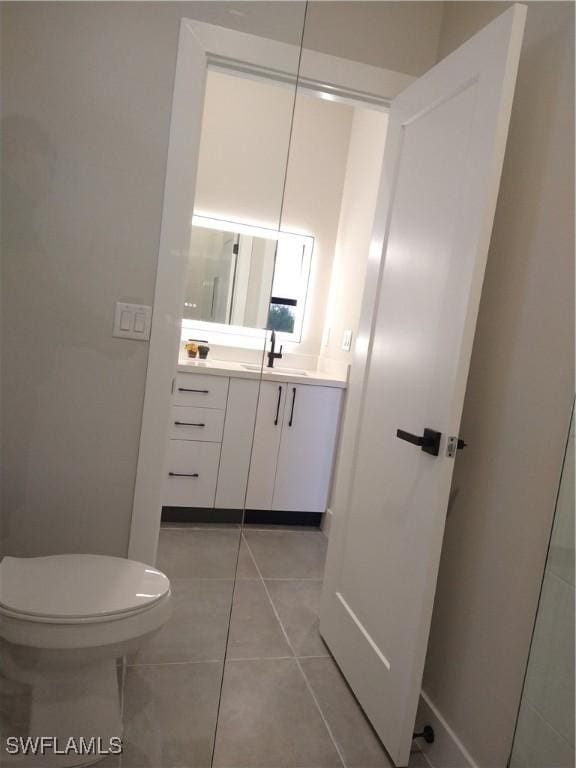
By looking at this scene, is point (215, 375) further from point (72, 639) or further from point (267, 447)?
point (267, 447)

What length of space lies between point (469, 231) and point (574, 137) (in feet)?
1.00

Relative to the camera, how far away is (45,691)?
3.63ft

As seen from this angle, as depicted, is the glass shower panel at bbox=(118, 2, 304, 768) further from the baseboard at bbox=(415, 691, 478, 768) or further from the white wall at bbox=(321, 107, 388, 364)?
the white wall at bbox=(321, 107, 388, 364)

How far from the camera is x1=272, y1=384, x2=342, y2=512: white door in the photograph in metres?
3.01

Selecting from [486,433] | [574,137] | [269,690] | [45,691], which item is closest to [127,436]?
[45,691]

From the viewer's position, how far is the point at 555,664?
3.60 feet

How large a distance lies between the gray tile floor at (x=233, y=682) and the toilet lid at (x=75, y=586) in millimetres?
77

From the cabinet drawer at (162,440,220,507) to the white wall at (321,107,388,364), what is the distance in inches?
79.5

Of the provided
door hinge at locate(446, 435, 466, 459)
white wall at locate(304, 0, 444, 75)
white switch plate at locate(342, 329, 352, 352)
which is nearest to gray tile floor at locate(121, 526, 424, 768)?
door hinge at locate(446, 435, 466, 459)

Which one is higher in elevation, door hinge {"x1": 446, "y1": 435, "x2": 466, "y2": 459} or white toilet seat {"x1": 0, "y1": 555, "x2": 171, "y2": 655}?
door hinge {"x1": 446, "y1": 435, "x2": 466, "y2": 459}

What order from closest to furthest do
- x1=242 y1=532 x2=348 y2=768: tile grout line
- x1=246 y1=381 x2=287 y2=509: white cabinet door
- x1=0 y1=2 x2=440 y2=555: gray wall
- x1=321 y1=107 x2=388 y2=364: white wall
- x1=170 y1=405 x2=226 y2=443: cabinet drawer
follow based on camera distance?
x1=0 y1=2 x2=440 y2=555: gray wall → x1=170 y1=405 x2=226 y2=443: cabinet drawer → x1=242 y1=532 x2=348 y2=768: tile grout line → x1=246 y1=381 x2=287 y2=509: white cabinet door → x1=321 y1=107 x2=388 y2=364: white wall

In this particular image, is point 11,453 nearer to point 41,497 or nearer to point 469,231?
point 41,497

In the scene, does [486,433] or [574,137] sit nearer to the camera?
[574,137]

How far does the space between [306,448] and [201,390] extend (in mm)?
1794
